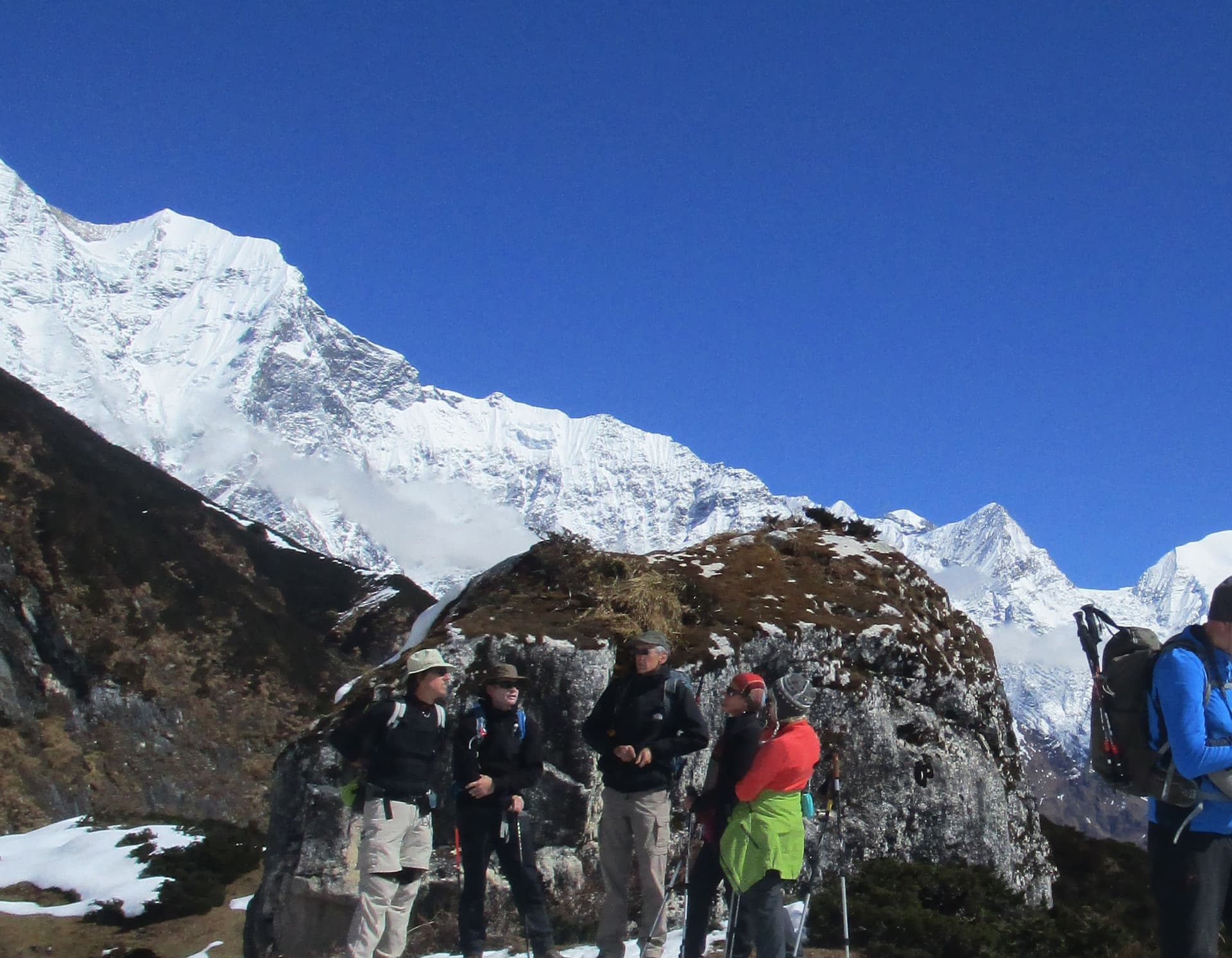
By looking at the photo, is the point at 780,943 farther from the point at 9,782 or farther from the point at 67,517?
the point at 67,517

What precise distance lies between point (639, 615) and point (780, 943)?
4.95m

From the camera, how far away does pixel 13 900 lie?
1372 cm

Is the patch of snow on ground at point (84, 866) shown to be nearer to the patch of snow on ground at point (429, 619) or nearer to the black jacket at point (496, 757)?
the patch of snow on ground at point (429, 619)

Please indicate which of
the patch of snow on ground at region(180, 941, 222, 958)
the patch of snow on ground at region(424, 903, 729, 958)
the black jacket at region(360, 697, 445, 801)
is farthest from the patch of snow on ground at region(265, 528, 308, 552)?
the black jacket at region(360, 697, 445, 801)

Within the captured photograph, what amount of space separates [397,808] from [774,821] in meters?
2.57

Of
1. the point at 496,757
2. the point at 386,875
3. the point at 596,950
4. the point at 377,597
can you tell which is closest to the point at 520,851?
the point at 496,757

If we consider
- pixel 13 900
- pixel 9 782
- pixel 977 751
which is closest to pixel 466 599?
pixel 977 751

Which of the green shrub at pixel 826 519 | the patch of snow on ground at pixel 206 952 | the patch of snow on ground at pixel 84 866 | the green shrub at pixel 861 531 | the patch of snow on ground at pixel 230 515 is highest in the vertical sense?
the patch of snow on ground at pixel 230 515

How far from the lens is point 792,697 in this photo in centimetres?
607

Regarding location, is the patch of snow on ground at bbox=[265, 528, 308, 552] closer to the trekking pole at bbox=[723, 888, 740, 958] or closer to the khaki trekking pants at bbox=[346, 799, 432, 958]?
the khaki trekking pants at bbox=[346, 799, 432, 958]

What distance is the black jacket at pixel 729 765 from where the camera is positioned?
21.4ft

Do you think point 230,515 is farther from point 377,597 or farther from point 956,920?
point 956,920

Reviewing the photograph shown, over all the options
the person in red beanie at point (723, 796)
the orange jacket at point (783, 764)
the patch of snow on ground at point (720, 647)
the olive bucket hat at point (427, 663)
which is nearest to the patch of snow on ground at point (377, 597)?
the patch of snow on ground at point (720, 647)

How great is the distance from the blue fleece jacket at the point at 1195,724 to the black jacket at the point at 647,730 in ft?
10.6
